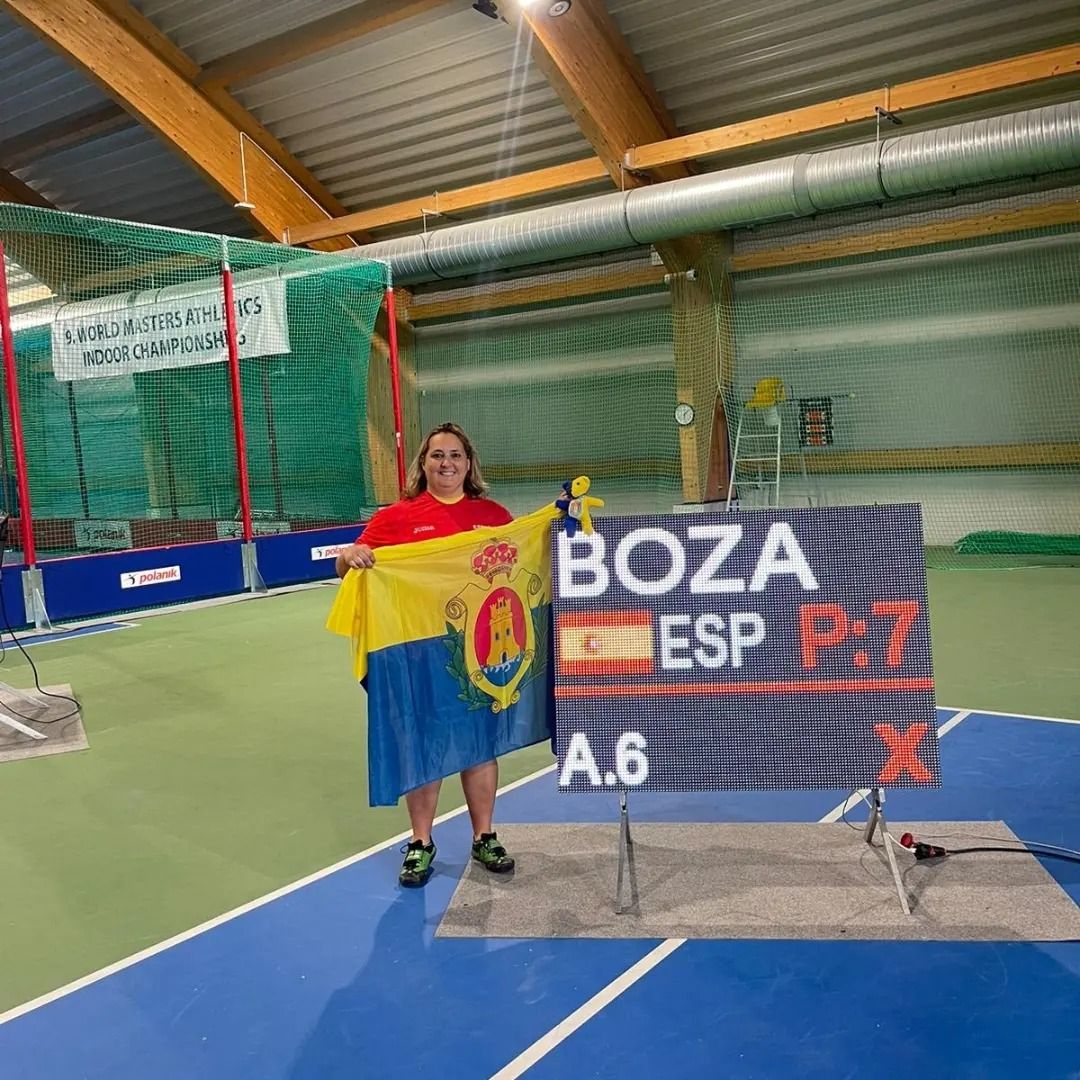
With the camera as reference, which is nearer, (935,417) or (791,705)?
(791,705)

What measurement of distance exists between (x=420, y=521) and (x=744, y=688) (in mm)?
1117

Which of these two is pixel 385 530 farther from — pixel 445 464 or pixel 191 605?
pixel 191 605

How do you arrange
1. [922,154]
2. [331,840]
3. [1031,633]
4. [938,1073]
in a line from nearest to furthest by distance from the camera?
[938,1073], [331,840], [1031,633], [922,154]

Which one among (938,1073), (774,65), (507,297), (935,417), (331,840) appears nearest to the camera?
(938,1073)

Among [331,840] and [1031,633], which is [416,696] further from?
[1031,633]

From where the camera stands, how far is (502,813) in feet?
12.0

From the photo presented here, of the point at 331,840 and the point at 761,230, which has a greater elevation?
the point at 761,230

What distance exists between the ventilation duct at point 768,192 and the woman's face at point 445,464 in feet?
21.8

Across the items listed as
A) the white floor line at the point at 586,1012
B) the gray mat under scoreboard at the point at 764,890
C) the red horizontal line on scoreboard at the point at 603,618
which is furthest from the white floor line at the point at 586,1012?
the red horizontal line on scoreboard at the point at 603,618

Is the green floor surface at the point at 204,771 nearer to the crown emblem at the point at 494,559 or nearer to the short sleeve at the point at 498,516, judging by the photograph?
the crown emblem at the point at 494,559

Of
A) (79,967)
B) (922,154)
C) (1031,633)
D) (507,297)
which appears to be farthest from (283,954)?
(507,297)

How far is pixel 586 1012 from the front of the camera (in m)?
2.27

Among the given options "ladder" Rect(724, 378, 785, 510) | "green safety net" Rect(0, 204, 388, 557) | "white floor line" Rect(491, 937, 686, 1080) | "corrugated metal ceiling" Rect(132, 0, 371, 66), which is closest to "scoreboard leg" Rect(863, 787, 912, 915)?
"white floor line" Rect(491, 937, 686, 1080)

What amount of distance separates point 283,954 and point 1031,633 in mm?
4987
